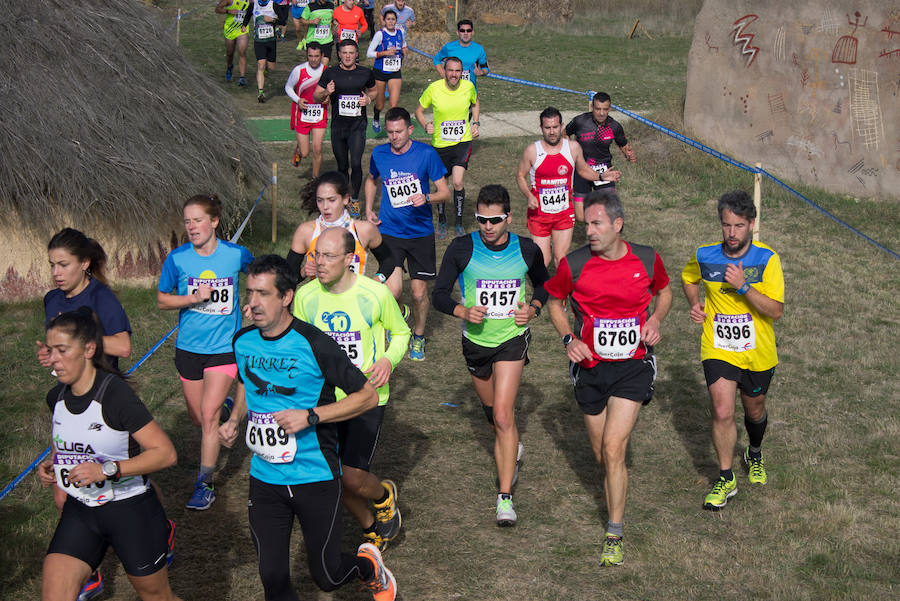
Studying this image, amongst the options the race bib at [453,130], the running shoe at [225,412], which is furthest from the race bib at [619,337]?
the race bib at [453,130]

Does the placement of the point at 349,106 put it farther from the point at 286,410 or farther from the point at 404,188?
the point at 286,410

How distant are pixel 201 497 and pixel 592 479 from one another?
2747 mm

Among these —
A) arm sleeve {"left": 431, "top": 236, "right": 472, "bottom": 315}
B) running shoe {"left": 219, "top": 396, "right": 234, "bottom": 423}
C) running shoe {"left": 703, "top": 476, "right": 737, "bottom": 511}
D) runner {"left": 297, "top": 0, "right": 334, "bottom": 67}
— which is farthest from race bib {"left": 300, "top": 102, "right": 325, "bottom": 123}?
running shoe {"left": 703, "top": 476, "right": 737, "bottom": 511}

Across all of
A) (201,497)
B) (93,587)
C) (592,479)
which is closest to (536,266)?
(592,479)

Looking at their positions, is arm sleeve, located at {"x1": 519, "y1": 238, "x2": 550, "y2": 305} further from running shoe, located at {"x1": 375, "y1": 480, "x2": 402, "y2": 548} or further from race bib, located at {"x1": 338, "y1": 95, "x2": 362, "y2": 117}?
race bib, located at {"x1": 338, "y1": 95, "x2": 362, "y2": 117}

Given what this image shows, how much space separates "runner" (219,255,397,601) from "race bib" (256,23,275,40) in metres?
15.7

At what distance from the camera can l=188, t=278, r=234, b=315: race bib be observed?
21.8 feet

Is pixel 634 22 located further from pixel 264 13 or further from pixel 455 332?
pixel 455 332

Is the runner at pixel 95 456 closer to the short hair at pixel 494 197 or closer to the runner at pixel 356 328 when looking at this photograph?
the runner at pixel 356 328

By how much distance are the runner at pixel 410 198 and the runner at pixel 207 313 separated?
9.28 ft

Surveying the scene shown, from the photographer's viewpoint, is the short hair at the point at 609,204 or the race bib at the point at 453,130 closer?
the short hair at the point at 609,204

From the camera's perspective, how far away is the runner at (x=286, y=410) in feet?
15.4

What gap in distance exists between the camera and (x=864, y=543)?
6367mm

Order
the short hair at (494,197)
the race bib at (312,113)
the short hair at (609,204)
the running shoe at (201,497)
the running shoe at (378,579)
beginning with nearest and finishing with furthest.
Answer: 1. the running shoe at (378,579)
2. the short hair at (609,204)
3. the short hair at (494,197)
4. the running shoe at (201,497)
5. the race bib at (312,113)
